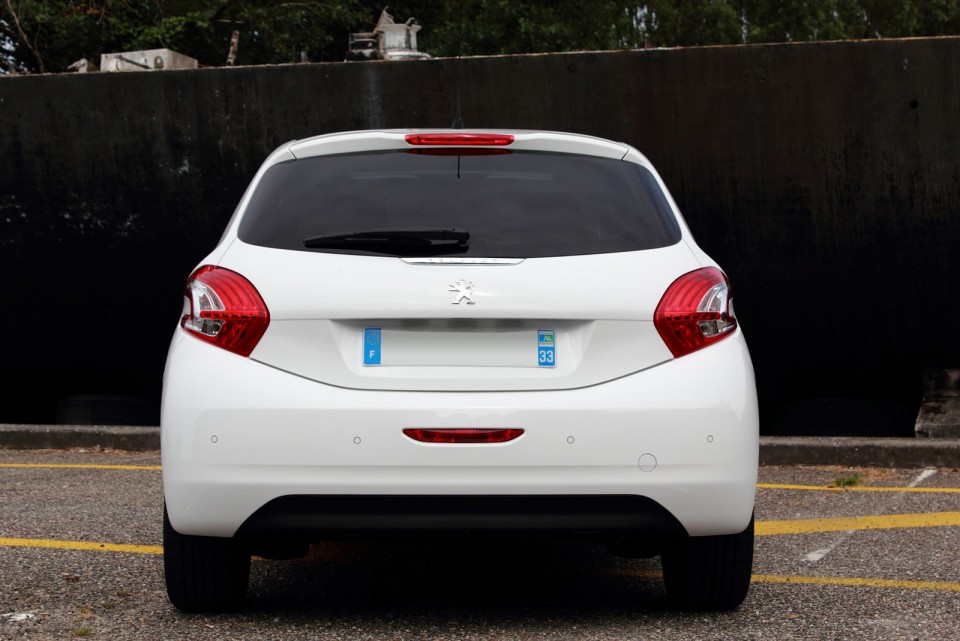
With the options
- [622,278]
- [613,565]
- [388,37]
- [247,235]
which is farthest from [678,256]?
[388,37]

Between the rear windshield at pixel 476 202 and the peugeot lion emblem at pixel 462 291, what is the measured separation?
0.13 metres

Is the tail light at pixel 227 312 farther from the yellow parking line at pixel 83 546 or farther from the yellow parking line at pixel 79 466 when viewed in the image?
the yellow parking line at pixel 79 466

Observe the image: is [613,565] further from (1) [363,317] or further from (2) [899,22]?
(2) [899,22]

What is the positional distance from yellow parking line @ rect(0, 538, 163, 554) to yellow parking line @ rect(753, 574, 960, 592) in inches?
94.0

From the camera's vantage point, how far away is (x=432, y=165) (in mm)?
4273

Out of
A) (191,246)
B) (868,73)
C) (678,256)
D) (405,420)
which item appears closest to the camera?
(405,420)

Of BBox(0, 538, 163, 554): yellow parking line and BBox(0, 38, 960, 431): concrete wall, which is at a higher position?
BBox(0, 38, 960, 431): concrete wall

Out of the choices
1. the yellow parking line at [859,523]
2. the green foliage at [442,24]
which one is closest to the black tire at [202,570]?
the yellow parking line at [859,523]

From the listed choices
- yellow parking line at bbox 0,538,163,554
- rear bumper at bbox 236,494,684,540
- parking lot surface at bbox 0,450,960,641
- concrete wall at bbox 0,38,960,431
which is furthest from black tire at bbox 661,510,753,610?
concrete wall at bbox 0,38,960,431

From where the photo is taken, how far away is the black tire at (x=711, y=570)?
13.9 feet

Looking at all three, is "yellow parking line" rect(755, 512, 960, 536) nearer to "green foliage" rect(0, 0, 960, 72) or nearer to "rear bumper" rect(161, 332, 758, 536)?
"rear bumper" rect(161, 332, 758, 536)

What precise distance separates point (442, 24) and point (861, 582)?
37908 millimetres

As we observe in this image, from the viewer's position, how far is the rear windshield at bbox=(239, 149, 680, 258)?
405cm

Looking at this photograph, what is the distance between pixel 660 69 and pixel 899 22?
45.9 metres
